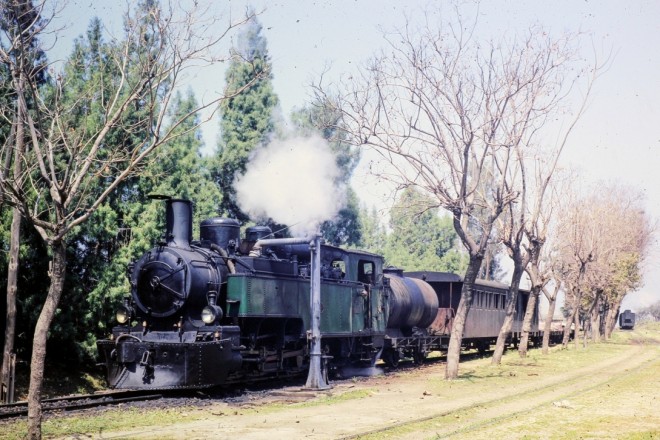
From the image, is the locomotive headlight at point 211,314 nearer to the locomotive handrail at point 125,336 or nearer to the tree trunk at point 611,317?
the locomotive handrail at point 125,336

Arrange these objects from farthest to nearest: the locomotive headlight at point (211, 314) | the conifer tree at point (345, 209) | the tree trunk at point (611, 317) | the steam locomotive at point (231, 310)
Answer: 1. the tree trunk at point (611, 317)
2. the conifer tree at point (345, 209)
3. the locomotive headlight at point (211, 314)
4. the steam locomotive at point (231, 310)

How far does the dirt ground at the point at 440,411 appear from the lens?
10.3 m

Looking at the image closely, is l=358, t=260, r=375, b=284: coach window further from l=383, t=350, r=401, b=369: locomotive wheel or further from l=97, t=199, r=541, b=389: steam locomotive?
l=383, t=350, r=401, b=369: locomotive wheel

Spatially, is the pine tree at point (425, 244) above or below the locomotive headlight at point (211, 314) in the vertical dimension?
above

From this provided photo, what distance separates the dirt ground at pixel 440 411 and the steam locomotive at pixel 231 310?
925 mm

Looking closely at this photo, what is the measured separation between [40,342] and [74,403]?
14.1 ft

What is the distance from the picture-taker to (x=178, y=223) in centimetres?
1485

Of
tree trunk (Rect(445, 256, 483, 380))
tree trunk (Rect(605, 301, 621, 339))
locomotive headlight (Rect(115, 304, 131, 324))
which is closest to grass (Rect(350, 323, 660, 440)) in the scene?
tree trunk (Rect(445, 256, 483, 380))

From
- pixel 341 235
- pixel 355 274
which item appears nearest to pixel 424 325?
pixel 355 274

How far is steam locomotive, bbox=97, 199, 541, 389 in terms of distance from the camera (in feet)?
44.2

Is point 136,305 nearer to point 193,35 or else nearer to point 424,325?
point 193,35

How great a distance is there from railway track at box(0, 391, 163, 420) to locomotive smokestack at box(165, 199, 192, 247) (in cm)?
302

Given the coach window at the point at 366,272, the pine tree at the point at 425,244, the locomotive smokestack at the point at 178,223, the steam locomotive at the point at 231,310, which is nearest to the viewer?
the steam locomotive at the point at 231,310

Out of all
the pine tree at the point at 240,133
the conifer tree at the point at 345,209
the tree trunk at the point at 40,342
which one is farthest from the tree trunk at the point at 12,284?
the conifer tree at the point at 345,209
